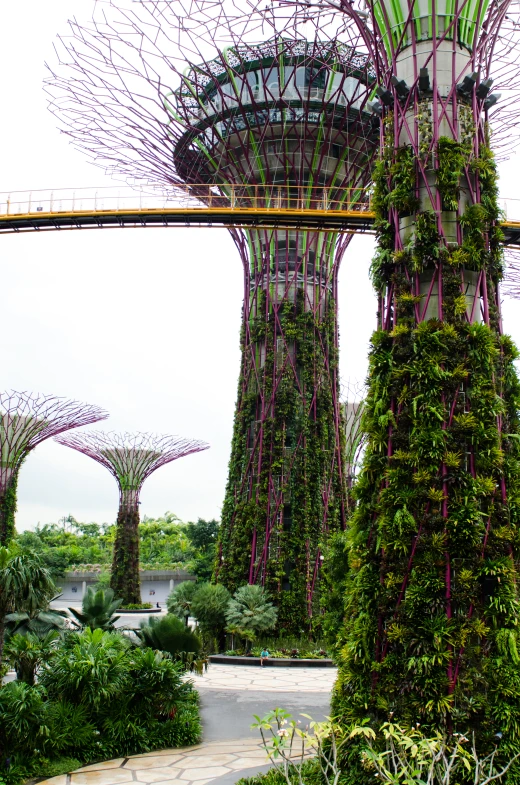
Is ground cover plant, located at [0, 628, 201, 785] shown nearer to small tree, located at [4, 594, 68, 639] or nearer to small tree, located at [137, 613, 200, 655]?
small tree, located at [4, 594, 68, 639]

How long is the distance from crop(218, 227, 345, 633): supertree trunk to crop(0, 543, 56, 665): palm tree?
12.1 m

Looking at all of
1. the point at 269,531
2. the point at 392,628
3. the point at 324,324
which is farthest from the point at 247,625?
the point at 392,628

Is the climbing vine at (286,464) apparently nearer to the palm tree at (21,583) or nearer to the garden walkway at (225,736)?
the garden walkway at (225,736)

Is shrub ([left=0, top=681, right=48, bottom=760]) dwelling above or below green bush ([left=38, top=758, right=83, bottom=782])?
above

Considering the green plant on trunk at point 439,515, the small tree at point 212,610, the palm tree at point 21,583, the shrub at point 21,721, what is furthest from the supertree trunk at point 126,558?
the green plant on trunk at point 439,515

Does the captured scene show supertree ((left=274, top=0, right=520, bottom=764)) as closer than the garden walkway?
Yes

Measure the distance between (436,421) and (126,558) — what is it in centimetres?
2992

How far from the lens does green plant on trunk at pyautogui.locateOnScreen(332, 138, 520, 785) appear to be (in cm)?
750

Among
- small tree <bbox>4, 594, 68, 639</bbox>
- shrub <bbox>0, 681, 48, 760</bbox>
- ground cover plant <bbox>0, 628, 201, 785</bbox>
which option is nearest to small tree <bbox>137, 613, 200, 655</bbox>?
ground cover plant <bbox>0, 628, 201, 785</bbox>

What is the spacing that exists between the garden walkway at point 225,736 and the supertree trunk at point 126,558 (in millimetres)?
A: 18468

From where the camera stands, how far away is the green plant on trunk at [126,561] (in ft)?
118

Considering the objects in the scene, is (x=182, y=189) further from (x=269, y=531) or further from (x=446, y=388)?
(x=446, y=388)

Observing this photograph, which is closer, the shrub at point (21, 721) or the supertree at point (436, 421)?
the supertree at point (436, 421)

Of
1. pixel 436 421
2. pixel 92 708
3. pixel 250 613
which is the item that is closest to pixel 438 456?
pixel 436 421
